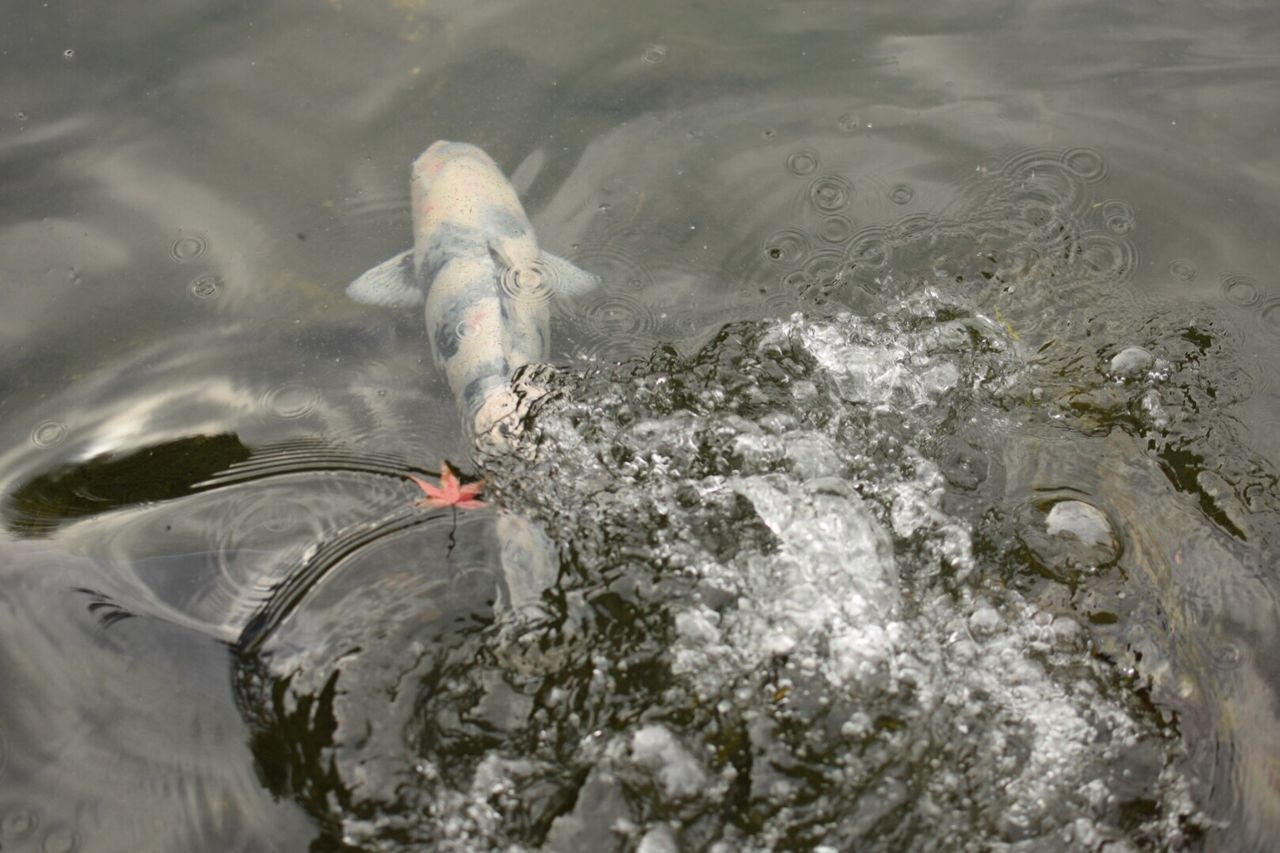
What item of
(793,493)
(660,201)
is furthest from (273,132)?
(793,493)

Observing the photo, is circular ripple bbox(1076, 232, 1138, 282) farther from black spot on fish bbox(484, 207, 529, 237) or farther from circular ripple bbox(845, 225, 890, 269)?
black spot on fish bbox(484, 207, 529, 237)

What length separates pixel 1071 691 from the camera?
324cm

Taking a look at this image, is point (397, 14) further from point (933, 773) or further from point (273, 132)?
point (933, 773)

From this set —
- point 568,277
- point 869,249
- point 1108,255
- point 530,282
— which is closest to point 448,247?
point 530,282

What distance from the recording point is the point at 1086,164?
4.98 metres

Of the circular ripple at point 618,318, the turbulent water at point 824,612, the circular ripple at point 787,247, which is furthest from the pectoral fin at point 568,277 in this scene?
the circular ripple at point 787,247

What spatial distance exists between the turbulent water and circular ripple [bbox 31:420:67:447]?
1.68 m

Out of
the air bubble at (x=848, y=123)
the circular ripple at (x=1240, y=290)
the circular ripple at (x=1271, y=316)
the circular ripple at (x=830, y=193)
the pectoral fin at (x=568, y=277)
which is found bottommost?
the circular ripple at (x=1271, y=316)

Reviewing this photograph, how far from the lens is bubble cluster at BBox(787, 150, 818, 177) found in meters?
5.04

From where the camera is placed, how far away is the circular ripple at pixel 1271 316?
4.38 metres

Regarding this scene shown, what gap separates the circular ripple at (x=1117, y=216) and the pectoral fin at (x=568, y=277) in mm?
2649

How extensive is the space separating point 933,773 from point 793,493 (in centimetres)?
116

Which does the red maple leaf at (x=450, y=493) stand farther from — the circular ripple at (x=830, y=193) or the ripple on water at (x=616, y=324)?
the circular ripple at (x=830, y=193)

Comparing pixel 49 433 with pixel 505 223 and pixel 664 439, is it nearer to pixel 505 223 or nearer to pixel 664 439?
pixel 505 223
